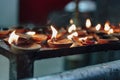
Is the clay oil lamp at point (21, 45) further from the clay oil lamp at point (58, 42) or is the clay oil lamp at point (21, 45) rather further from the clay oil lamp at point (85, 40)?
the clay oil lamp at point (85, 40)

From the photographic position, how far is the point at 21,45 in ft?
7.45

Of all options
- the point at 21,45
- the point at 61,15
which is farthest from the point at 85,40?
the point at 61,15

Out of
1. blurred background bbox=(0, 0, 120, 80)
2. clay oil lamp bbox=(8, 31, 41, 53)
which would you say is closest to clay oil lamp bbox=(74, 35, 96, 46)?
clay oil lamp bbox=(8, 31, 41, 53)

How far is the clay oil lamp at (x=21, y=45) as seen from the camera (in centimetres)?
214

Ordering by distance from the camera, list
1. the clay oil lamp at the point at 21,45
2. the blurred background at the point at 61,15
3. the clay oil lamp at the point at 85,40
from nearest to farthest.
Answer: the clay oil lamp at the point at 21,45 < the clay oil lamp at the point at 85,40 < the blurred background at the point at 61,15

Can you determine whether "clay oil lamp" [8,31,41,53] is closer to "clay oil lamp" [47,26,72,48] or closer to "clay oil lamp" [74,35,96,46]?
"clay oil lamp" [47,26,72,48]

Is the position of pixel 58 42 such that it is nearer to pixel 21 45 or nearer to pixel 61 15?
pixel 21 45

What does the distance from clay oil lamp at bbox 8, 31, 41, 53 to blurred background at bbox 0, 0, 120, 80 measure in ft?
4.46

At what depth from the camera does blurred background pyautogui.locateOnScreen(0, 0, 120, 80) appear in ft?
12.8

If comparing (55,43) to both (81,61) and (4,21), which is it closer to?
(81,61)

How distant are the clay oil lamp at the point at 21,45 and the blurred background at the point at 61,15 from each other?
1.36 meters

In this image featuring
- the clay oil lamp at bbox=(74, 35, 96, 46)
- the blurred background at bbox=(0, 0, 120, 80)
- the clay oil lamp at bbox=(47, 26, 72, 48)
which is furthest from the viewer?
the blurred background at bbox=(0, 0, 120, 80)

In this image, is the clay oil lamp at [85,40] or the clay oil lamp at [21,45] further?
the clay oil lamp at [85,40]

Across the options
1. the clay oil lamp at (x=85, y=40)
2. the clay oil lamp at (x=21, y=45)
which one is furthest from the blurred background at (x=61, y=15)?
the clay oil lamp at (x=21, y=45)
